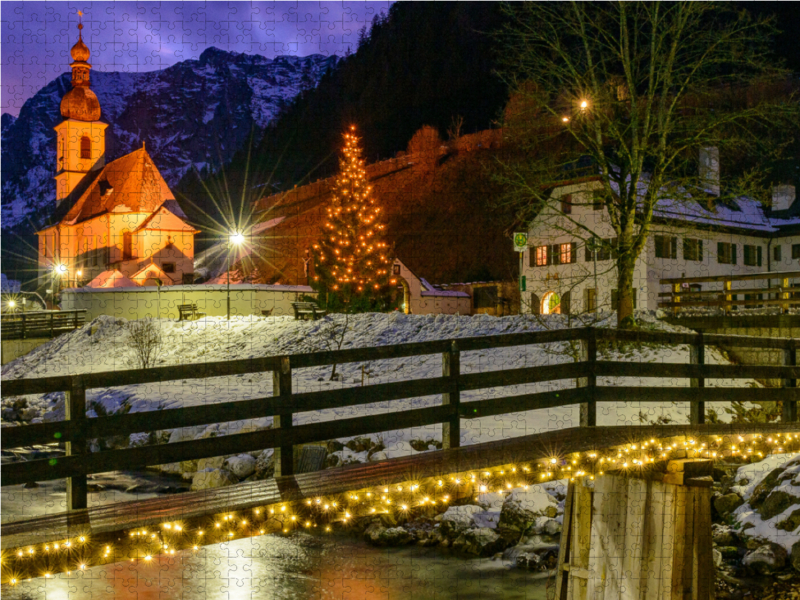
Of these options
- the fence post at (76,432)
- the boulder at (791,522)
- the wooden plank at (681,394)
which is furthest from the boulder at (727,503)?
the fence post at (76,432)

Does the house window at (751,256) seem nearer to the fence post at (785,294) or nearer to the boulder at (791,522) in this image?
the fence post at (785,294)

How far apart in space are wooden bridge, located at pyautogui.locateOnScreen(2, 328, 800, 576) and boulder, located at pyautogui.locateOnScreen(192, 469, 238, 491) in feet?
34.8

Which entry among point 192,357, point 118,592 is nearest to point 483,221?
point 192,357

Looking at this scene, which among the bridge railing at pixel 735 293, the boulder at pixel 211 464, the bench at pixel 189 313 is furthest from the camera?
the bench at pixel 189 313

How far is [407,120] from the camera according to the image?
4309 inches

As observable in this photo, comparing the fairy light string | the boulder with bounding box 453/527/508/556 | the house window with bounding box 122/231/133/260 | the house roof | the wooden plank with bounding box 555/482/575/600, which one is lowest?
the boulder with bounding box 453/527/508/556

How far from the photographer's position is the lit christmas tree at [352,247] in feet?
133

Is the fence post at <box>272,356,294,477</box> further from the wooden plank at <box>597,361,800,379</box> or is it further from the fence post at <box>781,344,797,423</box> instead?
the fence post at <box>781,344,797,423</box>

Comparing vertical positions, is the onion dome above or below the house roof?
above

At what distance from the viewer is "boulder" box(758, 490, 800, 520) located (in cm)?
1229

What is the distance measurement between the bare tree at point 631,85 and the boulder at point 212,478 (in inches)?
422

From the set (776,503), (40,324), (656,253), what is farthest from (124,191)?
(776,503)

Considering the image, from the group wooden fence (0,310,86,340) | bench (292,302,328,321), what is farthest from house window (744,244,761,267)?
wooden fence (0,310,86,340)

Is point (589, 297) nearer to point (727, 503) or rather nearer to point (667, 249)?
point (667, 249)
